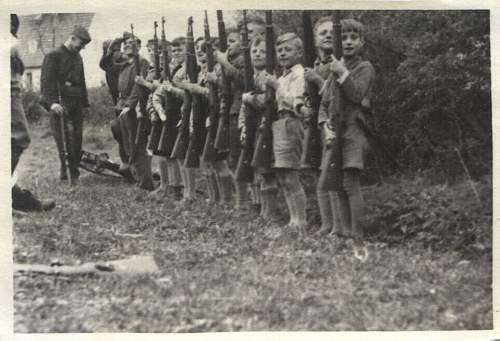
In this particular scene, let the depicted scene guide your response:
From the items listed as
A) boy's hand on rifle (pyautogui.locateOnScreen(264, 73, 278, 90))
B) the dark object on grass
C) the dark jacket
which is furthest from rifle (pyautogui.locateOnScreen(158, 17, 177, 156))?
the dark object on grass

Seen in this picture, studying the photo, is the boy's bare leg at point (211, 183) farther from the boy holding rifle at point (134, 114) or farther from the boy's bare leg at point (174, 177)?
the boy holding rifle at point (134, 114)

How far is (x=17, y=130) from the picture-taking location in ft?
19.9

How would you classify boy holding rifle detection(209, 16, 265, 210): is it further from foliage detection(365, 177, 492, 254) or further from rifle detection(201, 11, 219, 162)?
foliage detection(365, 177, 492, 254)

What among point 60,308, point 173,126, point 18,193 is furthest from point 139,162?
point 60,308

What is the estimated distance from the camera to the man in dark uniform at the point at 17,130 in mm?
6020

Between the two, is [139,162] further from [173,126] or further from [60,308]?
[60,308]

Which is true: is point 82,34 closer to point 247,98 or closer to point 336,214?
point 247,98

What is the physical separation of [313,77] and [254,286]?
61.7 inches

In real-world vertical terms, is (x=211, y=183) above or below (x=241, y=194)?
above

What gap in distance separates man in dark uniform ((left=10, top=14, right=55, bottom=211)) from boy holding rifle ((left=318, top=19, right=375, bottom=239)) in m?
2.25

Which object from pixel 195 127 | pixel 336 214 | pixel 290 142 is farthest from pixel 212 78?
pixel 336 214

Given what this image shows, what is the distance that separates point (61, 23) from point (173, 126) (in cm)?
124

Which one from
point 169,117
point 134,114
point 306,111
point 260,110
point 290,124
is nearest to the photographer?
point 306,111

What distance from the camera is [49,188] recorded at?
6180 mm
